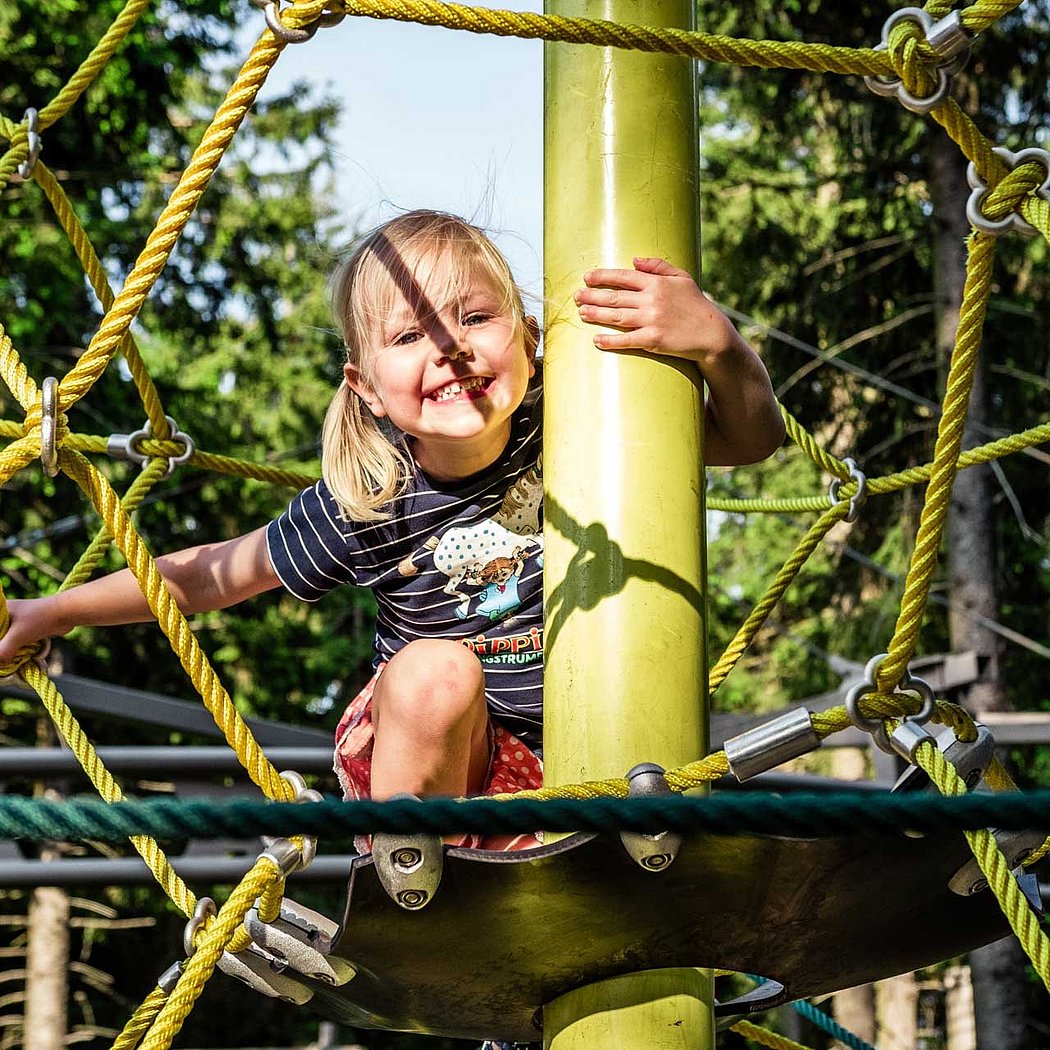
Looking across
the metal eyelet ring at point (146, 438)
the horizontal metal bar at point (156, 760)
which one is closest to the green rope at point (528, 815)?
the metal eyelet ring at point (146, 438)

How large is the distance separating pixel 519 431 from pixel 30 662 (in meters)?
0.61

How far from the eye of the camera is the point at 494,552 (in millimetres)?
1655

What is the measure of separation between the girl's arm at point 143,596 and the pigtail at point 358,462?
0.12 m

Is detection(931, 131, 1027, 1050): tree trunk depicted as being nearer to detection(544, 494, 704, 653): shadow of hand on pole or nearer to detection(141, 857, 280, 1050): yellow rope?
detection(544, 494, 704, 653): shadow of hand on pole

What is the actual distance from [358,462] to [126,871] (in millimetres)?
1634

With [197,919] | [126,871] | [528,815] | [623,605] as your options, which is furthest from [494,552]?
[126,871]

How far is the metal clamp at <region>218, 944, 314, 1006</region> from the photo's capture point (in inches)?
47.4

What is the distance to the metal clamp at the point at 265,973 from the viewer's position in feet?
3.95

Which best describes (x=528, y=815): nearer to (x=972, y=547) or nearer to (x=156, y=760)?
(x=156, y=760)

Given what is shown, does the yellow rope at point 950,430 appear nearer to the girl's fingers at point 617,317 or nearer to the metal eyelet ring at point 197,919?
the girl's fingers at point 617,317

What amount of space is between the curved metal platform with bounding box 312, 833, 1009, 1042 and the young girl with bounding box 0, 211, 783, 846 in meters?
0.22

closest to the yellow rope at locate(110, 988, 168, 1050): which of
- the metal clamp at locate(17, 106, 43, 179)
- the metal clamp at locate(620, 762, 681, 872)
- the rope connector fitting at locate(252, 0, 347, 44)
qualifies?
the metal clamp at locate(620, 762, 681, 872)

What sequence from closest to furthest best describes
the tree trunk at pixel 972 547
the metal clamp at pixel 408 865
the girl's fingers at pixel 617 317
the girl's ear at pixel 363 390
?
the metal clamp at pixel 408 865 < the girl's fingers at pixel 617 317 < the girl's ear at pixel 363 390 < the tree trunk at pixel 972 547

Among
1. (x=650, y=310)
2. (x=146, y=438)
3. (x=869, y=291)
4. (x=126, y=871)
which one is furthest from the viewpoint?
(x=869, y=291)
